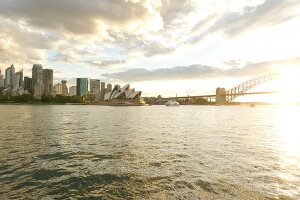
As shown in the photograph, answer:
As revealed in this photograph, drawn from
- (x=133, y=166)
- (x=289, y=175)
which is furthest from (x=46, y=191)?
(x=289, y=175)

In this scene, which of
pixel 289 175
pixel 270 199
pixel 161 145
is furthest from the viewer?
pixel 161 145

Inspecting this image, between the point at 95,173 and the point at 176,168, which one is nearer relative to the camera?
the point at 95,173

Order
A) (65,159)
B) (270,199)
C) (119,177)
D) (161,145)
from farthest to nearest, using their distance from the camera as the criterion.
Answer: (161,145) < (65,159) < (119,177) < (270,199)

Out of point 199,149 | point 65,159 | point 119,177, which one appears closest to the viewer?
point 119,177

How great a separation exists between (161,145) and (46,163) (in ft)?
41.3

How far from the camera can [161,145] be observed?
93.2 feet

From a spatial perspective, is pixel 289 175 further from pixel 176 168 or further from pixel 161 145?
pixel 161 145

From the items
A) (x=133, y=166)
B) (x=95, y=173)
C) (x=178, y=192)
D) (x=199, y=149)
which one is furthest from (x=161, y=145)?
(x=178, y=192)

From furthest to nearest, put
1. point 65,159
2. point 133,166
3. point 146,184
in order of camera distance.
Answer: point 65,159 < point 133,166 < point 146,184

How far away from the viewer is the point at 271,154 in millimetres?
25062

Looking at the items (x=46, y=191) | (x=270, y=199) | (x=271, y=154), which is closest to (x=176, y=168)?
(x=270, y=199)

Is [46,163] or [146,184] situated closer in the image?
[146,184]

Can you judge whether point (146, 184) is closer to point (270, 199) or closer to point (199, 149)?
point (270, 199)

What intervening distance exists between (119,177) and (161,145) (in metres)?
12.2
